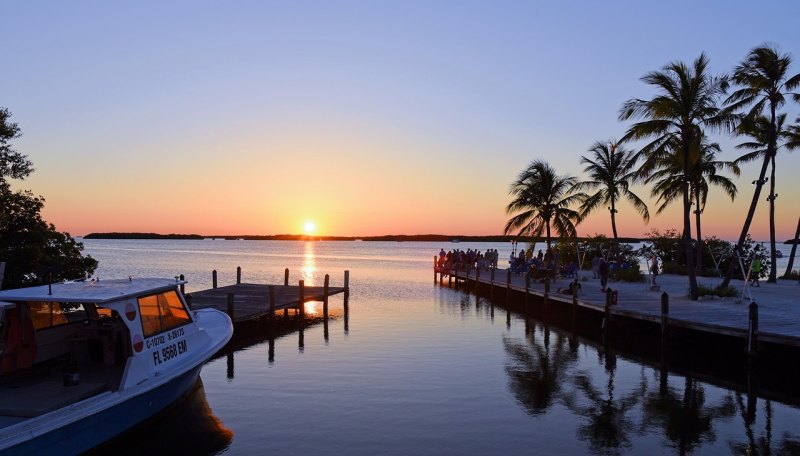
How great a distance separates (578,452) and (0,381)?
10451 millimetres

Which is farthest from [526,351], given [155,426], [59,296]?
[59,296]

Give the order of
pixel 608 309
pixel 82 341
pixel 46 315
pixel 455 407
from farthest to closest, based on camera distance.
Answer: pixel 608 309 < pixel 455 407 < pixel 82 341 < pixel 46 315

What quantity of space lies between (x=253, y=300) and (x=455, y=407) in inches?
668

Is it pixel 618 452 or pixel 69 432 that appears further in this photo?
pixel 618 452

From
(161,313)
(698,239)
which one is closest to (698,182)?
(698,239)

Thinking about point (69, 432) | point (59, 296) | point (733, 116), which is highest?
point (733, 116)

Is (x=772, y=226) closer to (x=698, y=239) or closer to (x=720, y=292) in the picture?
(x=698, y=239)

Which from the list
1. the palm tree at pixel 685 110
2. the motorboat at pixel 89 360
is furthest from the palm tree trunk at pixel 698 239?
the motorboat at pixel 89 360

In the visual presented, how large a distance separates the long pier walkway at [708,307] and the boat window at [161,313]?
1459 cm

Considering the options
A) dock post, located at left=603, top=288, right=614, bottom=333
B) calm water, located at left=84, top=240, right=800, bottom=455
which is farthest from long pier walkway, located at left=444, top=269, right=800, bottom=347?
calm water, located at left=84, top=240, right=800, bottom=455

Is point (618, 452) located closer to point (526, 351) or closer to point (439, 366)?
point (439, 366)

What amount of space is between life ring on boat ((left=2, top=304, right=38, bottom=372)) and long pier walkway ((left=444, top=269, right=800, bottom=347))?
56.2 feet

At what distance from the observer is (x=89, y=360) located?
1241cm

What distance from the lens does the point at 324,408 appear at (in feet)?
47.0
